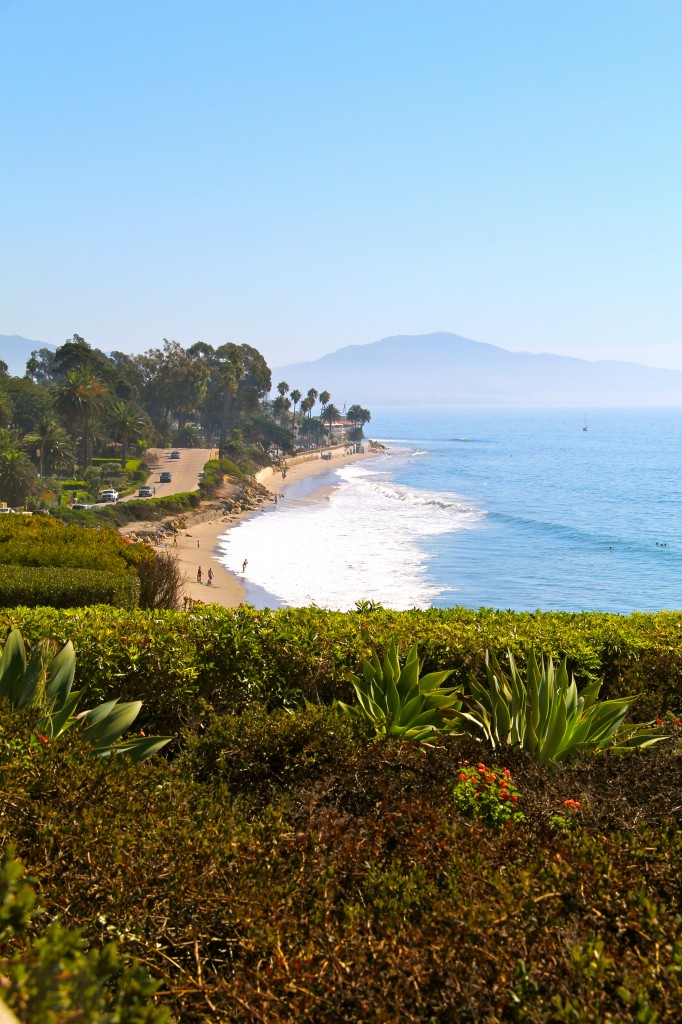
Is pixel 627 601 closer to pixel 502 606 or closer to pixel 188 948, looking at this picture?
pixel 502 606

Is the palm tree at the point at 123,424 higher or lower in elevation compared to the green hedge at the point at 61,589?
higher

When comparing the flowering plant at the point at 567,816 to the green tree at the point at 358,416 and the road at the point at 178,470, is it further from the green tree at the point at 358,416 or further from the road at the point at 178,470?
the green tree at the point at 358,416

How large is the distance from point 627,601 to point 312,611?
36.0 metres

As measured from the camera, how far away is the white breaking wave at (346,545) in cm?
3753

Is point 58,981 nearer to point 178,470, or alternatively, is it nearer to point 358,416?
point 178,470

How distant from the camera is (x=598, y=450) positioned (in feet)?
539

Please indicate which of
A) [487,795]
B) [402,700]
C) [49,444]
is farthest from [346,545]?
[487,795]

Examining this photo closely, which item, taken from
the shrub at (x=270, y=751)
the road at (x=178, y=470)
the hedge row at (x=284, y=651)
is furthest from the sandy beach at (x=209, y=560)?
the shrub at (x=270, y=751)

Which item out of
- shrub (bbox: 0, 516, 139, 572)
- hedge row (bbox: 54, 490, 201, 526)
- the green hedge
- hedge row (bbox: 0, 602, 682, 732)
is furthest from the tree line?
hedge row (bbox: 0, 602, 682, 732)

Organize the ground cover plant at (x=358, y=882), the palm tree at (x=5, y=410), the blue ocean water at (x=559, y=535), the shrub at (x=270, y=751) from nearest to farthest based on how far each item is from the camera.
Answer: the ground cover plant at (x=358, y=882)
the shrub at (x=270, y=751)
the blue ocean water at (x=559, y=535)
the palm tree at (x=5, y=410)

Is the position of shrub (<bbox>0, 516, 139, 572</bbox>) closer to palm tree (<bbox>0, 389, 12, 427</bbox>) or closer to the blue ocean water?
the blue ocean water

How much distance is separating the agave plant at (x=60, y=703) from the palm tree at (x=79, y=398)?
69245 millimetres

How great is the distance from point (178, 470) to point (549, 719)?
78.3 meters

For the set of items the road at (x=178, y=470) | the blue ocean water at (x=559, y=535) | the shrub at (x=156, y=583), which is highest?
the shrub at (x=156, y=583)
